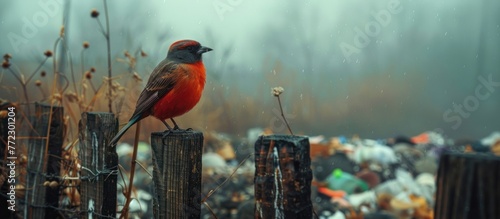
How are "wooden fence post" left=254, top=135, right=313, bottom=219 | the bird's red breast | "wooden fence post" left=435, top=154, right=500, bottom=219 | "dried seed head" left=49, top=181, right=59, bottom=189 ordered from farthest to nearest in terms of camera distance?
"dried seed head" left=49, top=181, right=59, bottom=189, the bird's red breast, "wooden fence post" left=254, top=135, right=313, bottom=219, "wooden fence post" left=435, top=154, right=500, bottom=219

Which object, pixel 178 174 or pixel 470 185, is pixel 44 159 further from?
pixel 470 185

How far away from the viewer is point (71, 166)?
7.66 feet

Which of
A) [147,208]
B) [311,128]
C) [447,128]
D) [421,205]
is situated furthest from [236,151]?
[447,128]

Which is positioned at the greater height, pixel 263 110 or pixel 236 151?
pixel 263 110

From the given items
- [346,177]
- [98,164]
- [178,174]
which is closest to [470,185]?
[178,174]

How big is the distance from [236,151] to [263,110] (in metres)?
0.57

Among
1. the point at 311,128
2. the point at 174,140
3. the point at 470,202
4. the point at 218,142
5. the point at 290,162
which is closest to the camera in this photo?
the point at 470,202

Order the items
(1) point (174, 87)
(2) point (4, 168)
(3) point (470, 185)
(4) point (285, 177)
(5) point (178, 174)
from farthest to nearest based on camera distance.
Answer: (2) point (4, 168)
(1) point (174, 87)
(5) point (178, 174)
(4) point (285, 177)
(3) point (470, 185)

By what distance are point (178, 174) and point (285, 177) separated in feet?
1.19

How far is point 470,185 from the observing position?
108cm

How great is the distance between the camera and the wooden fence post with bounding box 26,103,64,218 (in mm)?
2299

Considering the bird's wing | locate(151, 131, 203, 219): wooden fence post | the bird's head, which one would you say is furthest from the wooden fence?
the bird's head

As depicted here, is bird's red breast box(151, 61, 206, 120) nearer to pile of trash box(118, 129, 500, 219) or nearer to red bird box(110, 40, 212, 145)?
red bird box(110, 40, 212, 145)

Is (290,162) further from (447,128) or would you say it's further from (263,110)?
(447,128)
